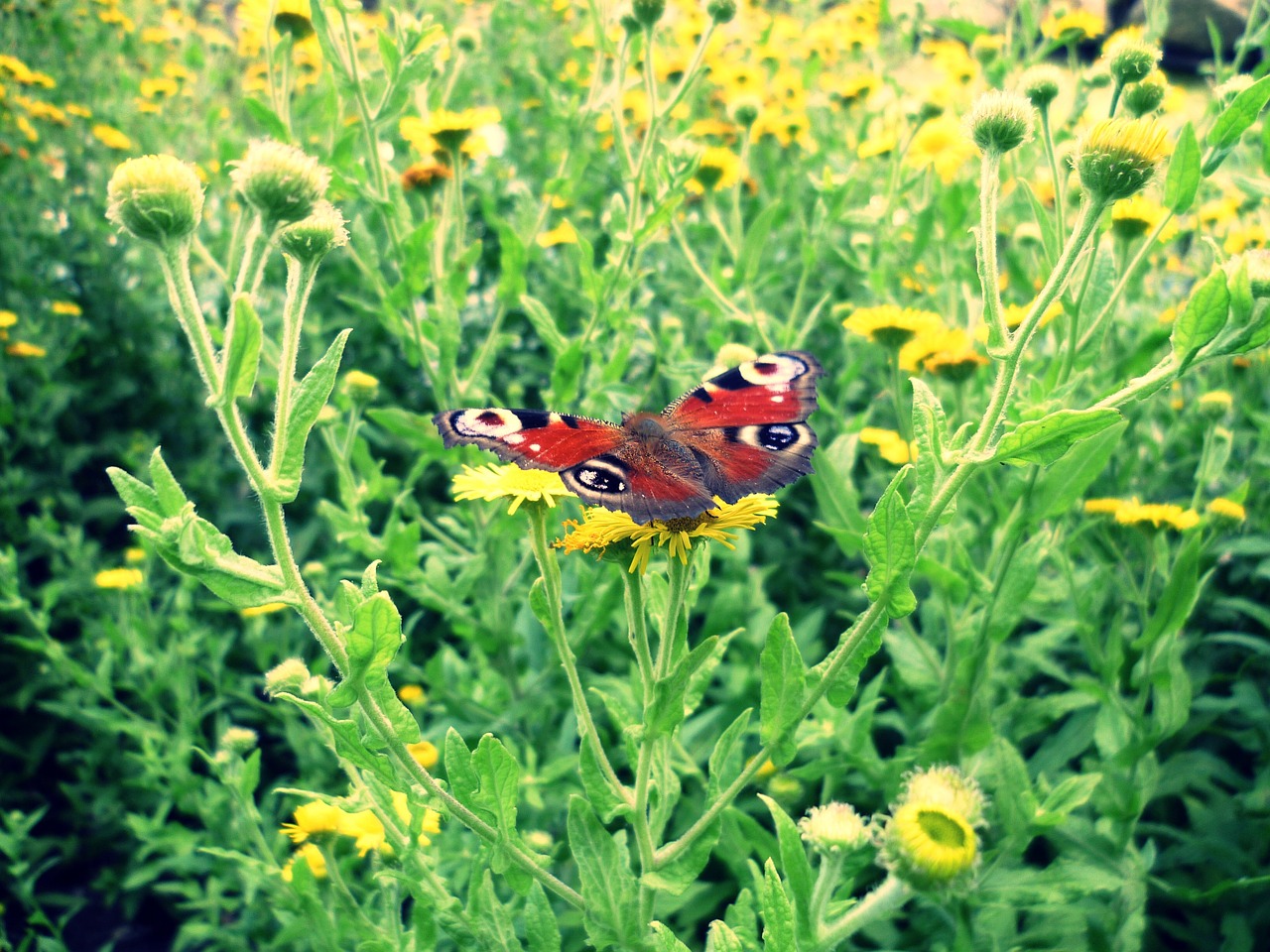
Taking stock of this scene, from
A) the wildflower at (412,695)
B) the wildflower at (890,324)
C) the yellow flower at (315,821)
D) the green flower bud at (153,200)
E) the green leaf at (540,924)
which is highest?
the green flower bud at (153,200)

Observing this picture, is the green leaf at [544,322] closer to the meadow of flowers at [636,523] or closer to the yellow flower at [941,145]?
the meadow of flowers at [636,523]

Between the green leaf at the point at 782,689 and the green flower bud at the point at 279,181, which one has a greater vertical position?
the green flower bud at the point at 279,181

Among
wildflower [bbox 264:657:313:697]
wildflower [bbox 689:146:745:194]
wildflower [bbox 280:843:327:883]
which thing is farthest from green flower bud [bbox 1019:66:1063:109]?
wildflower [bbox 280:843:327:883]

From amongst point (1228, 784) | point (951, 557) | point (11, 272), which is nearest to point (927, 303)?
point (951, 557)

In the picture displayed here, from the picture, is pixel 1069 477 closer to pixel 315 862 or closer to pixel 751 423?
pixel 751 423

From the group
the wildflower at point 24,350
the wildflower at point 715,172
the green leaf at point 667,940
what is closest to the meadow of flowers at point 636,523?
the green leaf at point 667,940

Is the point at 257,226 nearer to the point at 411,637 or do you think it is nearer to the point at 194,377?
the point at 411,637

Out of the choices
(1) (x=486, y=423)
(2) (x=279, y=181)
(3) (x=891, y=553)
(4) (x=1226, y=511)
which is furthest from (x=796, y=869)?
(4) (x=1226, y=511)
